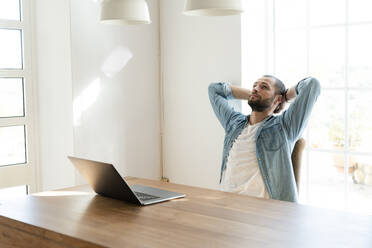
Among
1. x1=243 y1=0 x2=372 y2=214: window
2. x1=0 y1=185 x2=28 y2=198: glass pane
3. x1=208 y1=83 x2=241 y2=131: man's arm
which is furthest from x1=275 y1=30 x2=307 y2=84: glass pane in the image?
x1=0 y1=185 x2=28 y2=198: glass pane

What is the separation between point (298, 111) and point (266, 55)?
A: 3.04 feet

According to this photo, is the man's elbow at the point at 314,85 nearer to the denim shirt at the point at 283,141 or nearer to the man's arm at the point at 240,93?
the denim shirt at the point at 283,141

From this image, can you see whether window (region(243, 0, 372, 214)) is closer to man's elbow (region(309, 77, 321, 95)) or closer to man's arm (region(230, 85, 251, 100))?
man's arm (region(230, 85, 251, 100))

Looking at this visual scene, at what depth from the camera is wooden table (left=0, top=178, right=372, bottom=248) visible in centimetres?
168

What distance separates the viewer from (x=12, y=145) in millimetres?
3461

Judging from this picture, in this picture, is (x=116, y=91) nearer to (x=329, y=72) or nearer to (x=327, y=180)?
(x=329, y=72)

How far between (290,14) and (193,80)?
0.87 metres

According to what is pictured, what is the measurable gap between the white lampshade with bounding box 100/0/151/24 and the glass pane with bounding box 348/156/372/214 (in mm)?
1817

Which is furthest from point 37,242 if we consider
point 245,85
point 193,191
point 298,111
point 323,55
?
point 323,55

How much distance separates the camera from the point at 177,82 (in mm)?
3979

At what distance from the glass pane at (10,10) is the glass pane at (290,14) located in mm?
1844

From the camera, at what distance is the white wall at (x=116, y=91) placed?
11.3ft

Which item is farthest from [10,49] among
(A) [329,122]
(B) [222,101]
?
(A) [329,122]

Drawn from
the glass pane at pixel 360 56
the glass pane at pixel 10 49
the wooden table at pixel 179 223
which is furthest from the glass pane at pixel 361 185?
the glass pane at pixel 10 49
